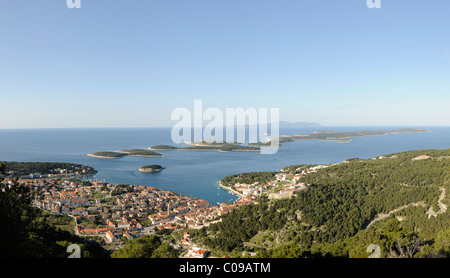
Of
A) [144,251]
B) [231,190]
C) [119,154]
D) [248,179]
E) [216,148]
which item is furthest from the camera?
[216,148]

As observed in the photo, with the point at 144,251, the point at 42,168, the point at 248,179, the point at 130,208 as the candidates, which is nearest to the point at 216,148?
the point at 248,179

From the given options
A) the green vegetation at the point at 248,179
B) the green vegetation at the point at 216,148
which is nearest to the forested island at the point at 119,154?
the green vegetation at the point at 216,148

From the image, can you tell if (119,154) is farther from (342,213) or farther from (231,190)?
(342,213)

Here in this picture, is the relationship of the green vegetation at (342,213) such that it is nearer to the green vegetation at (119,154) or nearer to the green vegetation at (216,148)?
the green vegetation at (119,154)

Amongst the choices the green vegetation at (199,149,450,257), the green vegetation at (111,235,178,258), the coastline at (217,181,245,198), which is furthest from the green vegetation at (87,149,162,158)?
the green vegetation at (111,235,178,258)

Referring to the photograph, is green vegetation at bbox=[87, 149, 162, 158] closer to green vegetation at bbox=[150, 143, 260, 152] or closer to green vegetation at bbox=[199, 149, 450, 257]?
green vegetation at bbox=[150, 143, 260, 152]

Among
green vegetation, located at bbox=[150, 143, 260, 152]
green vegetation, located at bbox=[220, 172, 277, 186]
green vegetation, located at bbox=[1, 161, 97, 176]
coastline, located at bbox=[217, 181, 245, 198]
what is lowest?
coastline, located at bbox=[217, 181, 245, 198]

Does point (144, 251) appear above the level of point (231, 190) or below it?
above

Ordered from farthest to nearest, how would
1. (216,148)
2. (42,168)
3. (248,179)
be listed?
(216,148)
(42,168)
(248,179)
